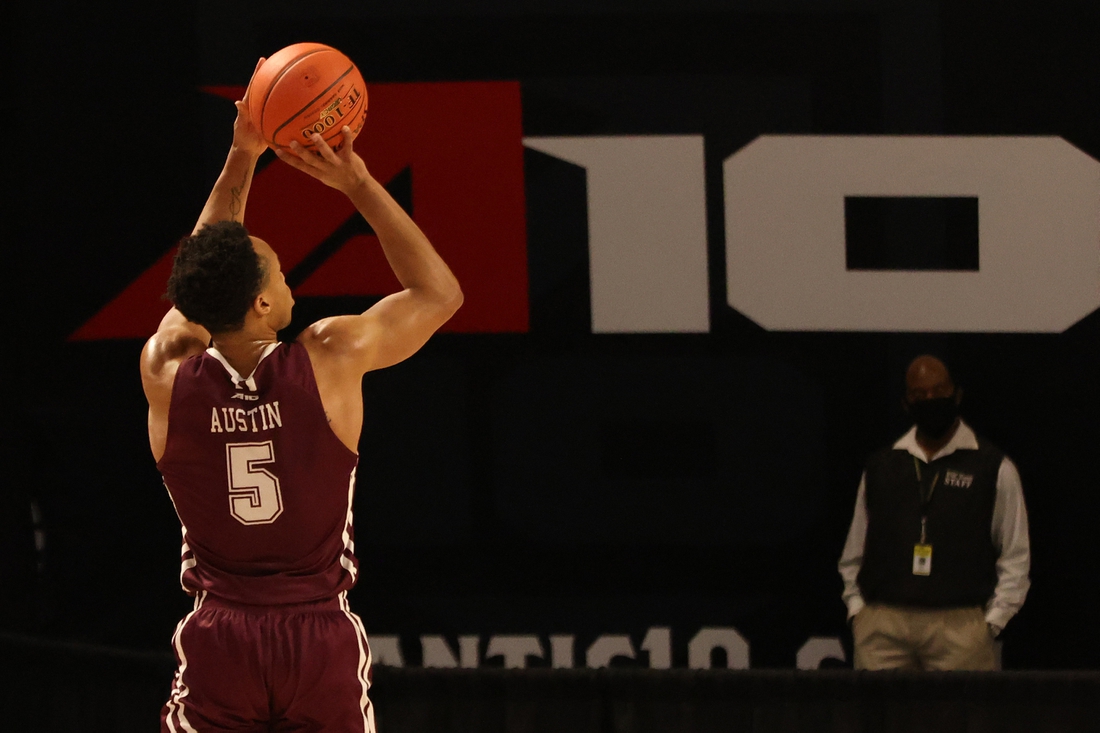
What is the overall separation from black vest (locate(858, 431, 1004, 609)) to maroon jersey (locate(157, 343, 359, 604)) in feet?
7.84

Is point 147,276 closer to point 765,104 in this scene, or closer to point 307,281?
point 307,281

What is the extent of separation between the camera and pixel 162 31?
15.6ft

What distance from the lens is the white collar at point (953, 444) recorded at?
4.37 meters

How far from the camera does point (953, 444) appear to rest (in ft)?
14.3

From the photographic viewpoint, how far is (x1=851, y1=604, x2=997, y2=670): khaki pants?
13.9ft

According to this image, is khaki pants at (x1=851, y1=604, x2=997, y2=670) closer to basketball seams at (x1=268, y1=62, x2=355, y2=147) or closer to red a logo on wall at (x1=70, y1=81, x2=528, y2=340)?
red a logo on wall at (x1=70, y1=81, x2=528, y2=340)

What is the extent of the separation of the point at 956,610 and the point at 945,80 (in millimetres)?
1851

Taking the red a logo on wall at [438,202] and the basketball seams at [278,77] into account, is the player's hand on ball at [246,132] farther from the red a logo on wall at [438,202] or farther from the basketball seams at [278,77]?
the red a logo on wall at [438,202]

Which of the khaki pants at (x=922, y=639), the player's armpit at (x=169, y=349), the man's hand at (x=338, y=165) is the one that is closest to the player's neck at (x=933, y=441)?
the khaki pants at (x=922, y=639)

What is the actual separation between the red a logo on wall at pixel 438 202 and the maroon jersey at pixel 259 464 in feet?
7.39

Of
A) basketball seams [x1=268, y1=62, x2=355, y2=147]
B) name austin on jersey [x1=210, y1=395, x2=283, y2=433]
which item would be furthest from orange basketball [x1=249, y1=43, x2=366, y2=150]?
name austin on jersey [x1=210, y1=395, x2=283, y2=433]

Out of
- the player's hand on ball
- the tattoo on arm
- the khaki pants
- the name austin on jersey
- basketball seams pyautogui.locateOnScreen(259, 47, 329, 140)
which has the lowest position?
the khaki pants

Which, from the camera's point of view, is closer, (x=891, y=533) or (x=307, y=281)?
(x=891, y=533)

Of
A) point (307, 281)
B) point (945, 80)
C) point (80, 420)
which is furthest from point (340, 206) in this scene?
point (945, 80)
